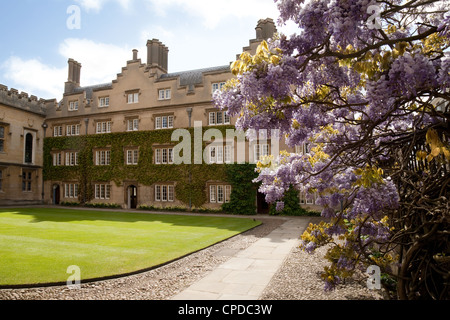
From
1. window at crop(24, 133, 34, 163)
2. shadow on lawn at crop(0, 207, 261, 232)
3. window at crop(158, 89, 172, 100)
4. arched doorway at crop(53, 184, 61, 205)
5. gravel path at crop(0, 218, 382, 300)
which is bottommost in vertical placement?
shadow on lawn at crop(0, 207, 261, 232)

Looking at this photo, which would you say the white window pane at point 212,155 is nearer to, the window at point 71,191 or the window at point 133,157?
the window at point 133,157

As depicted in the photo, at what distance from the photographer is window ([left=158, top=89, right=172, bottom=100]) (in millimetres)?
27453

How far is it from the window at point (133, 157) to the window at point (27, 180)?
11.7 m

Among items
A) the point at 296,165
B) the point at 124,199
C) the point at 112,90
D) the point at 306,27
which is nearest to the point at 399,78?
the point at 306,27

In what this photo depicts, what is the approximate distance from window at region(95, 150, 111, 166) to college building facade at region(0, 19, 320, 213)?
10cm

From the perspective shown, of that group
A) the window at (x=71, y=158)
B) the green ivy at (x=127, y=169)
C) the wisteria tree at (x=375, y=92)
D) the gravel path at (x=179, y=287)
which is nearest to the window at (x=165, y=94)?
the green ivy at (x=127, y=169)

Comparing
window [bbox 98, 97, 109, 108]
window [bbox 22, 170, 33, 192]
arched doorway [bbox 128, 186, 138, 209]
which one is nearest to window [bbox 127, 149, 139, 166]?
arched doorway [bbox 128, 186, 138, 209]

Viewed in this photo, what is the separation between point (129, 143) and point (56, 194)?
1125 cm

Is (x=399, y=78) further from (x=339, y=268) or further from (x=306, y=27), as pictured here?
(x=339, y=268)

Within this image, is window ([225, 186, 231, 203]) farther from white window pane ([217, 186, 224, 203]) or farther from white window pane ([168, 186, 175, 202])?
white window pane ([168, 186, 175, 202])

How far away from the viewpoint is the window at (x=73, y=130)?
103 ft

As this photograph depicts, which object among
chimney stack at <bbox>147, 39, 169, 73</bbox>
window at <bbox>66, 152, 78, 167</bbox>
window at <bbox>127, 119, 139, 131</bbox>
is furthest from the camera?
window at <bbox>66, 152, 78, 167</bbox>

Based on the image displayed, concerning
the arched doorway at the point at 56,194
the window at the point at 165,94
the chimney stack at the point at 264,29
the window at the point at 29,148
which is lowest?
the arched doorway at the point at 56,194

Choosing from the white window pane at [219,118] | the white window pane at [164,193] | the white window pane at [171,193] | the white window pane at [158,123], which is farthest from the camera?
the white window pane at [158,123]
